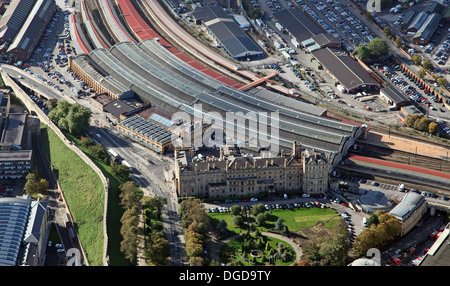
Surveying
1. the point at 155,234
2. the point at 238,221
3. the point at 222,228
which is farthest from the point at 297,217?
the point at 155,234

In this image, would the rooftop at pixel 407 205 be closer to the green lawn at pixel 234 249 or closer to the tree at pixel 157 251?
the green lawn at pixel 234 249

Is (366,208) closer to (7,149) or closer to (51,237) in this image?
(51,237)

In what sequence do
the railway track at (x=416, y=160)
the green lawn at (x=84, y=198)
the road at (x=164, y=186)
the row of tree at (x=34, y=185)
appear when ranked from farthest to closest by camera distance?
the railway track at (x=416, y=160)
the row of tree at (x=34, y=185)
the green lawn at (x=84, y=198)
the road at (x=164, y=186)

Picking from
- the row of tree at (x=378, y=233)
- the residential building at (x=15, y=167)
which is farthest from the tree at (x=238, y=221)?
the residential building at (x=15, y=167)

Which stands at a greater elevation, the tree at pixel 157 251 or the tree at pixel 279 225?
the tree at pixel 279 225

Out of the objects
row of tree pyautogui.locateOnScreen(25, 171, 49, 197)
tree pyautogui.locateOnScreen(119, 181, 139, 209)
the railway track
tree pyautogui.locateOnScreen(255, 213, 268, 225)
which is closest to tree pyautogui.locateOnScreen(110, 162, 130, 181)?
tree pyautogui.locateOnScreen(119, 181, 139, 209)

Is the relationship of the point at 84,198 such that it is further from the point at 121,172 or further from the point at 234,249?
the point at 234,249

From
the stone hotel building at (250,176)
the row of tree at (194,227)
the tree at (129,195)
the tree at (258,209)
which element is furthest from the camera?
the stone hotel building at (250,176)
